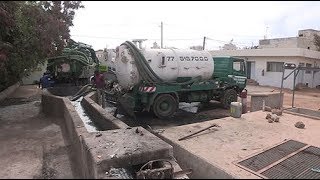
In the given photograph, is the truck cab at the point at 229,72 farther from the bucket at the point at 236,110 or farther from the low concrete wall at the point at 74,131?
the low concrete wall at the point at 74,131

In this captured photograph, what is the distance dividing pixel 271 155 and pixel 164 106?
6025 mm

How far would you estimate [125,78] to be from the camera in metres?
11.5

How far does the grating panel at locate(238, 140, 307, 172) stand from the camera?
Result: 5406 millimetres

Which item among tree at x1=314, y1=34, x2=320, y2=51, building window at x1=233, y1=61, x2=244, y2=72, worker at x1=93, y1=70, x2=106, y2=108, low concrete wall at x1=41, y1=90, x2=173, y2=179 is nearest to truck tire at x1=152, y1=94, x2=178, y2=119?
worker at x1=93, y1=70, x2=106, y2=108

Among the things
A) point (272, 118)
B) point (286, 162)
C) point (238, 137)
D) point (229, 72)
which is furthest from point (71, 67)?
point (286, 162)

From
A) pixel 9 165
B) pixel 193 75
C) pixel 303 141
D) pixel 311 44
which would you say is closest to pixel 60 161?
pixel 9 165

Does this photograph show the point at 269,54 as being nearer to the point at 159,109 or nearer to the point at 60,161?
the point at 159,109

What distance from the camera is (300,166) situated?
17.5ft

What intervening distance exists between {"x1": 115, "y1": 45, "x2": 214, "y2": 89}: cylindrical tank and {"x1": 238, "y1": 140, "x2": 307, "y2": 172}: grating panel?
586cm

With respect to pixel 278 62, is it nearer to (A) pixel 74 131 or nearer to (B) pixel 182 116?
(B) pixel 182 116

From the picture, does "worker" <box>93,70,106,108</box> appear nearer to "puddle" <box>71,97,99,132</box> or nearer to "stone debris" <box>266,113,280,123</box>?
"puddle" <box>71,97,99,132</box>

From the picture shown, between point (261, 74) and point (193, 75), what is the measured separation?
630 inches

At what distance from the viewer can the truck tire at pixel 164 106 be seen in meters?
11.5

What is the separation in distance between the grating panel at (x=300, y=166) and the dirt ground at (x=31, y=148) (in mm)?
3060
